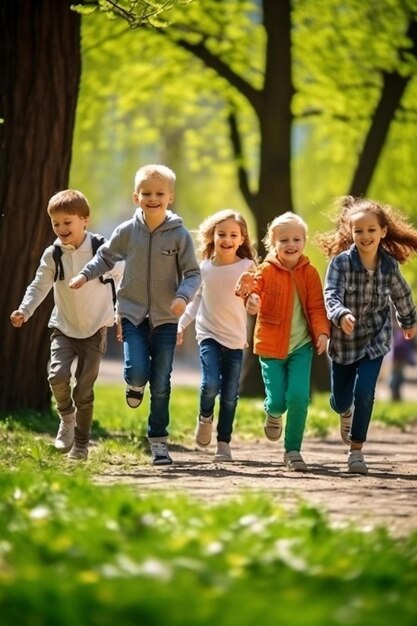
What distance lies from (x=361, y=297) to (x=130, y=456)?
71.3 inches

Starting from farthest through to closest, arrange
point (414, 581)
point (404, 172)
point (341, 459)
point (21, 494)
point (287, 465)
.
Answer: point (404, 172) < point (341, 459) < point (287, 465) < point (21, 494) < point (414, 581)

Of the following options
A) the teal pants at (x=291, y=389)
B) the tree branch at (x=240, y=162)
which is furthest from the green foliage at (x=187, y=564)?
the tree branch at (x=240, y=162)

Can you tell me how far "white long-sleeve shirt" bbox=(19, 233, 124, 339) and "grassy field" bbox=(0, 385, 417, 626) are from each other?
2141 millimetres

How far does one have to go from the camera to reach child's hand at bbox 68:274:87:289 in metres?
8.33

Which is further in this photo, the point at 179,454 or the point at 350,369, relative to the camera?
the point at 179,454

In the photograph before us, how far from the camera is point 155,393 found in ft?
28.9

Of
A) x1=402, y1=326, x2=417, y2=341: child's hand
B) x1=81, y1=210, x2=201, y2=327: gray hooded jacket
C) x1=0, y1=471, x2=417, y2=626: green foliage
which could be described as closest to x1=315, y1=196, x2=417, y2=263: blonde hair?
x1=402, y1=326, x2=417, y2=341: child's hand

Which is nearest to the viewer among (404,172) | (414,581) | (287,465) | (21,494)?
(414,581)

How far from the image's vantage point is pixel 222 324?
9.21 meters

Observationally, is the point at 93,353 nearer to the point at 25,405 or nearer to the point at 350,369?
the point at 350,369

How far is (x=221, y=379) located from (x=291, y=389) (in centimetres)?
87

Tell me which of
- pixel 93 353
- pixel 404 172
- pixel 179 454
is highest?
pixel 404 172

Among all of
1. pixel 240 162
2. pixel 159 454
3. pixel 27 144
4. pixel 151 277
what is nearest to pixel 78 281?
pixel 151 277

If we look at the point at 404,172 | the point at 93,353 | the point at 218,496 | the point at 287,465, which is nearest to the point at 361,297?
the point at 287,465
